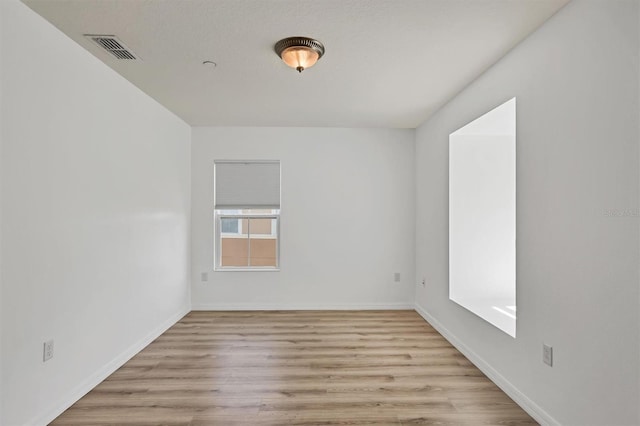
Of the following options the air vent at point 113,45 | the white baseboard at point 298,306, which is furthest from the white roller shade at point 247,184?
the air vent at point 113,45

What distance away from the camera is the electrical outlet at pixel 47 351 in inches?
89.5

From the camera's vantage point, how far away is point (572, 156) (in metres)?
2.07

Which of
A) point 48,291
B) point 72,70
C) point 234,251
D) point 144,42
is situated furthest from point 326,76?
point 234,251

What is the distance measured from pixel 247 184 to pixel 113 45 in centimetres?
270

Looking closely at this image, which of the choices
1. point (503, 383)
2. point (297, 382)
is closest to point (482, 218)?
point (503, 383)

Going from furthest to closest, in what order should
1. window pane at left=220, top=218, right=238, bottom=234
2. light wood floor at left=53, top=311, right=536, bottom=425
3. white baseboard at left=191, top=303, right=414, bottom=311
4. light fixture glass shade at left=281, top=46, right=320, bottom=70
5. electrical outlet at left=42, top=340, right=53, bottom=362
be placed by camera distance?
window pane at left=220, top=218, right=238, bottom=234 < white baseboard at left=191, top=303, right=414, bottom=311 < light fixture glass shade at left=281, top=46, right=320, bottom=70 < light wood floor at left=53, top=311, right=536, bottom=425 < electrical outlet at left=42, top=340, right=53, bottom=362

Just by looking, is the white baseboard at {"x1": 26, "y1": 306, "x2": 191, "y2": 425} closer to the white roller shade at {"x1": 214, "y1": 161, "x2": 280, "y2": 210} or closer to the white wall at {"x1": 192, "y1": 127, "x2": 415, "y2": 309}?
the white wall at {"x1": 192, "y1": 127, "x2": 415, "y2": 309}

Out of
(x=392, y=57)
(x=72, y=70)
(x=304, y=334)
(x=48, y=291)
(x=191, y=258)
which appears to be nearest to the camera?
(x=48, y=291)

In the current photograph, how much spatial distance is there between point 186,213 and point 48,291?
8.63 ft

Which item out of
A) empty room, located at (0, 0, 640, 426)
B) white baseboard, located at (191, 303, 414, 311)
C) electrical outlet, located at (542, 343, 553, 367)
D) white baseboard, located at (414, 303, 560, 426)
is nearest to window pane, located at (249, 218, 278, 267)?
white baseboard, located at (191, 303, 414, 311)

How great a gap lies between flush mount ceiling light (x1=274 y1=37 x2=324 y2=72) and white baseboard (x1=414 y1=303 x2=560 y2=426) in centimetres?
275

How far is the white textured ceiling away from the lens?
7.02ft

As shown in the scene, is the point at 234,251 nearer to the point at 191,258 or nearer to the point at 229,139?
A: the point at 191,258

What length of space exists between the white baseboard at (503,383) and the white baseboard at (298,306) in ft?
3.53
